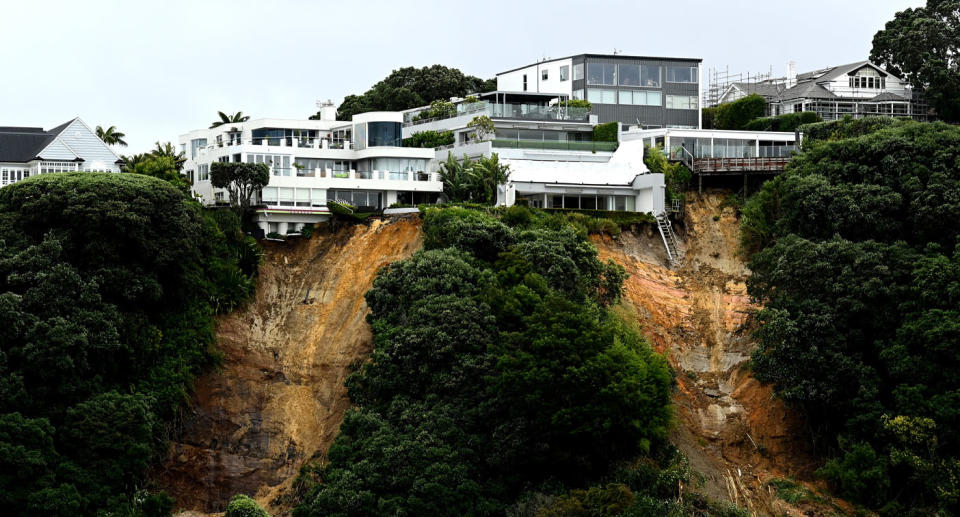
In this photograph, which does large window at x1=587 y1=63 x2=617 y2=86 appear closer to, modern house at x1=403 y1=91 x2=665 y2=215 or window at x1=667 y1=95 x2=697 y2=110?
modern house at x1=403 y1=91 x2=665 y2=215

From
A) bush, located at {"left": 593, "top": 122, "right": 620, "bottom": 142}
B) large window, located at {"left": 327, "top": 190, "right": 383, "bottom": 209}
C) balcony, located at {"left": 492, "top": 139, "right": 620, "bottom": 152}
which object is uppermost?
bush, located at {"left": 593, "top": 122, "right": 620, "bottom": 142}

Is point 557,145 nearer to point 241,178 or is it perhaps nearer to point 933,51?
point 241,178

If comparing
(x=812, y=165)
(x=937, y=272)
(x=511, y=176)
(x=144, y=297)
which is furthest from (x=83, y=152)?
(x=937, y=272)

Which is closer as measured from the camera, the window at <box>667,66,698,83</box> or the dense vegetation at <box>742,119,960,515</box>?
the dense vegetation at <box>742,119,960,515</box>

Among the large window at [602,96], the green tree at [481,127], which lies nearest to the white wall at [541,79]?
the large window at [602,96]

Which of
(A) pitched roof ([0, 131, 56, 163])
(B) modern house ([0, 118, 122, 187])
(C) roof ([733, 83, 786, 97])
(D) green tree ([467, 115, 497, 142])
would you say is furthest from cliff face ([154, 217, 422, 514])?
(C) roof ([733, 83, 786, 97])

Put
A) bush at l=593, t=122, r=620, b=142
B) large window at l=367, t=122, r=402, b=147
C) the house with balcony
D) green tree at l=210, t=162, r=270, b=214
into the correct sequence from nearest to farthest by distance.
A: green tree at l=210, t=162, r=270, b=214 < the house with balcony < bush at l=593, t=122, r=620, b=142 < large window at l=367, t=122, r=402, b=147

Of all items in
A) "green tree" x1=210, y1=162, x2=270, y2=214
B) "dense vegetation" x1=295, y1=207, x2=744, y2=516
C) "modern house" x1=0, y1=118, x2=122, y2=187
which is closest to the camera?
"dense vegetation" x1=295, y1=207, x2=744, y2=516

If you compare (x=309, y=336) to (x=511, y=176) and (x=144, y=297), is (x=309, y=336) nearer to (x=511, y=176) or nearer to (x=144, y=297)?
(x=144, y=297)
